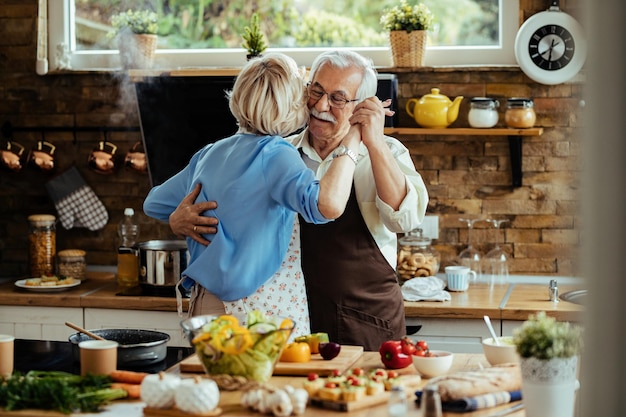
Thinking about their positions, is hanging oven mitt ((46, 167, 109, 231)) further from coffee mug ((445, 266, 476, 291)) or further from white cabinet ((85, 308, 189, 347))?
coffee mug ((445, 266, 476, 291))

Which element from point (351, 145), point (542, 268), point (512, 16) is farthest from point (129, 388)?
point (512, 16)

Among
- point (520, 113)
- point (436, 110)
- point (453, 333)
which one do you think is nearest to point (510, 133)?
point (520, 113)

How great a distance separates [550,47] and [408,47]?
65 centimetres

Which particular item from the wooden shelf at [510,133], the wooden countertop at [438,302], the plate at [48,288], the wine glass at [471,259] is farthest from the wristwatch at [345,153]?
the plate at [48,288]

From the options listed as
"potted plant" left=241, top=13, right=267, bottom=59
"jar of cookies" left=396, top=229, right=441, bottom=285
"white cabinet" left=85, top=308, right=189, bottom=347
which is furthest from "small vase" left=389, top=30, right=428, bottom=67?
"white cabinet" left=85, top=308, right=189, bottom=347

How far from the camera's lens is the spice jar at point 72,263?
4113 mm

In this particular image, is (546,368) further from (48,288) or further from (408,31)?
(48,288)

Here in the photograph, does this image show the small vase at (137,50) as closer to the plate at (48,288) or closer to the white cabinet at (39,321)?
the plate at (48,288)

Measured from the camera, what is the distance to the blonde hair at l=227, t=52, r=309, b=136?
91.7 inches

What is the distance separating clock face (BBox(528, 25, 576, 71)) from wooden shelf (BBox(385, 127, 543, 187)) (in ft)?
0.99

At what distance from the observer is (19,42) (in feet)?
14.3

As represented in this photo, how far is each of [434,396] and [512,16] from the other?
9.66ft

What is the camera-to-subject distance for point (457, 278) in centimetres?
372

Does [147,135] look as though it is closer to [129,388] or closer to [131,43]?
[131,43]
